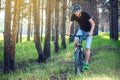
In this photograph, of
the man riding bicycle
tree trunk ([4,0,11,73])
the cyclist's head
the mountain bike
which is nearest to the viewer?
the cyclist's head

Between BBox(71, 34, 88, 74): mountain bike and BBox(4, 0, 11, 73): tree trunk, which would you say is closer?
BBox(71, 34, 88, 74): mountain bike

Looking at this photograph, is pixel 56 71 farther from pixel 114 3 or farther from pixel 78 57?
pixel 114 3

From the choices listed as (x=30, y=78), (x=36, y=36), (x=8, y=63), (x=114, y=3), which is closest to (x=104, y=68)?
(x=30, y=78)

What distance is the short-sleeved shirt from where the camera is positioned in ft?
37.7

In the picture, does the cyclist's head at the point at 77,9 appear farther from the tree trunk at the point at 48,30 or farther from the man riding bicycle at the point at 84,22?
the tree trunk at the point at 48,30

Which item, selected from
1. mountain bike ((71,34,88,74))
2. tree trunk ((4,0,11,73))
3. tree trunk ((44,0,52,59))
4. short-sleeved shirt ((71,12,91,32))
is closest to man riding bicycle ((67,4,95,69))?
short-sleeved shirt ((71,12,91,32))

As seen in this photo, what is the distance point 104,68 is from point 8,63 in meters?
4.27

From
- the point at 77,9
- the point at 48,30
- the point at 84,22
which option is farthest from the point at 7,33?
the point at 48,30

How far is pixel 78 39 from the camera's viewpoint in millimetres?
11555

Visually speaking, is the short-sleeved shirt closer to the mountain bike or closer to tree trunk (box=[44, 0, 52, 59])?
the mountain bike

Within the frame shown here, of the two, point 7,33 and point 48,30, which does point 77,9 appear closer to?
point 7,33

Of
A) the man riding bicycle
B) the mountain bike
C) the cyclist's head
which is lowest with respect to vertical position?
the mountain bike

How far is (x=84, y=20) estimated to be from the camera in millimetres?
11609

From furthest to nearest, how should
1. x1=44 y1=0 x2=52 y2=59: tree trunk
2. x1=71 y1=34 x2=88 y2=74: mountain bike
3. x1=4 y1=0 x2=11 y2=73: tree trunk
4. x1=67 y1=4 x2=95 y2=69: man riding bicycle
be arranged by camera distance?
x1=44 y1=0 x2=52 y2=59: tree trunk, x1=4 y1=0 x2=11 y2=73: tree trunk, x1=67 y1=4 x2=95 y2=69: man riding bicycle, x1=71 y1=34 x2=88 y2=74: mountain bike
